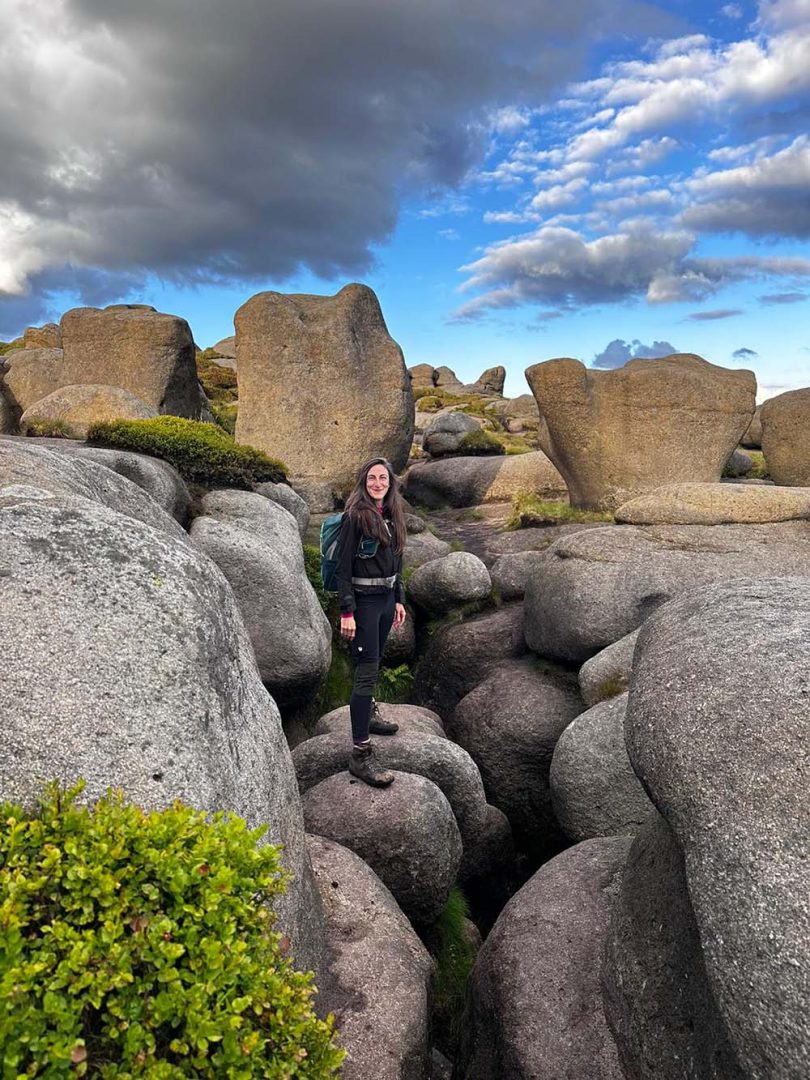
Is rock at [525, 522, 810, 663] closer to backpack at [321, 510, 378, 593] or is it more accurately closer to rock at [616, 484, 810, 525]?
rock at [616, 484, 810, 525]

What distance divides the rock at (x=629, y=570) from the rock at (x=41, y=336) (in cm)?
4845

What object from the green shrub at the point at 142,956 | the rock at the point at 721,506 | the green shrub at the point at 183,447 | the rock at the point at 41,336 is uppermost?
the rock at the point at 41,336

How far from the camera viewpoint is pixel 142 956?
2.62m

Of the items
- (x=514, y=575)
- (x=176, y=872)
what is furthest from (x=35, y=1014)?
(x=514, y=575)

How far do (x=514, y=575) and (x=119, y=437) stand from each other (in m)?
7.07

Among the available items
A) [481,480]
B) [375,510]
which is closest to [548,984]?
[375,510]

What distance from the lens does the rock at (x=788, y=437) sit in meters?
17.1

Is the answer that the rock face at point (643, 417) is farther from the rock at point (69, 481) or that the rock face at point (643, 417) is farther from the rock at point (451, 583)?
the rock at point (69, 481)

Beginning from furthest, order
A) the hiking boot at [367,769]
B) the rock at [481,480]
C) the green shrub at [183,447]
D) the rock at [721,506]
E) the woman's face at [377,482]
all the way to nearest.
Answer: the rock at [481,480] < the green shrub at [183,447] < the rock at [721,506] < the woman's face at [377,482] < the hiking boot at [367,769]

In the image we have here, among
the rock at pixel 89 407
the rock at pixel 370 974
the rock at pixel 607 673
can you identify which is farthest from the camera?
the rock at pixel 89 407

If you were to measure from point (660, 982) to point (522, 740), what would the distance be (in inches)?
229

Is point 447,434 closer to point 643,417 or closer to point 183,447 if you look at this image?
point 643,417

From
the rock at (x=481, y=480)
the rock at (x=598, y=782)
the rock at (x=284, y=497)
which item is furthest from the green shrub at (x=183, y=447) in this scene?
the rock at (x=481, y=480)

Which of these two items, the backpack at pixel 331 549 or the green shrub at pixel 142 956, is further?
the backpack at pixel 331 549
